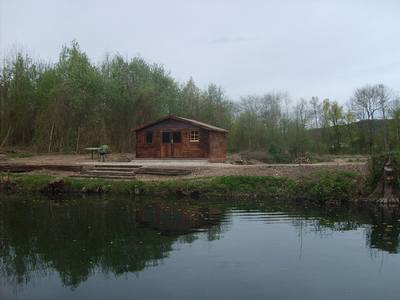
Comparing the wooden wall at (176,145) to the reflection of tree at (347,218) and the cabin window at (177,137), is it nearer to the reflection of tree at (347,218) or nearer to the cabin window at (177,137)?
the cabin window at (177,137)

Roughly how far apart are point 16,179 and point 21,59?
1706 cm

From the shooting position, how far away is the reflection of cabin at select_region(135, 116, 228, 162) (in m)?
25.4

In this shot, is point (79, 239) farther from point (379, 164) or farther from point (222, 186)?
point (379, 164)

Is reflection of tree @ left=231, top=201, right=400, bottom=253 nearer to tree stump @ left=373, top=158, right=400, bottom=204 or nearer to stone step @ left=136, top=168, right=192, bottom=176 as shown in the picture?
tree stump @ left=373, top=158, right=400, bottom=204

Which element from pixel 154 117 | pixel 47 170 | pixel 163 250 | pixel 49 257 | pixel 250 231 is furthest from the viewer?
pixel 154 117

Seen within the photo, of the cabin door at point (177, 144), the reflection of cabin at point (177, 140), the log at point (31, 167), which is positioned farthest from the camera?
the cabin door at point (177, 144)

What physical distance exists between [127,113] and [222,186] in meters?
18.6

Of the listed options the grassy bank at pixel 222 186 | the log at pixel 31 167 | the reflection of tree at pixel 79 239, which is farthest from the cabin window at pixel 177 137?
the reflection of tree at pixel 79 239

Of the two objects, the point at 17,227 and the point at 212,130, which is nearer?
the point at 17,227

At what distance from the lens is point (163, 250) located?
30.4 feet

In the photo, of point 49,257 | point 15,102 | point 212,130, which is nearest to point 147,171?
point 212,130

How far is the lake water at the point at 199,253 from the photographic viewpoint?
695 cm

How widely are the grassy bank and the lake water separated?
48.0 inches

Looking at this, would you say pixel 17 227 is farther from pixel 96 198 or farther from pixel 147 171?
pixel 147 171
